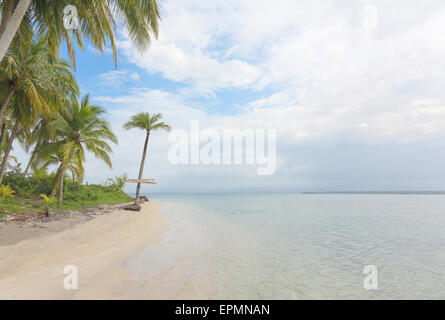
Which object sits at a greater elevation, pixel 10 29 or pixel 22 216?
pixel 10 29

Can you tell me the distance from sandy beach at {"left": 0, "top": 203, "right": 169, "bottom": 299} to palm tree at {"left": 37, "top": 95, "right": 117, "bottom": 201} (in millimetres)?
7880

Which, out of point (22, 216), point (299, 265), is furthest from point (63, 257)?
point (299, 265)

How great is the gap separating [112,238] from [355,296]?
783 cm

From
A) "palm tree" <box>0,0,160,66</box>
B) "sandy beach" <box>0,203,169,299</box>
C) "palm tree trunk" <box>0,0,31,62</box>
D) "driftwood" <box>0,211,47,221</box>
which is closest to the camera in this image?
"sandy beach" <box>0,203,169,299</box>

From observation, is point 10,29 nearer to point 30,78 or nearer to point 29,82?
point 29,82

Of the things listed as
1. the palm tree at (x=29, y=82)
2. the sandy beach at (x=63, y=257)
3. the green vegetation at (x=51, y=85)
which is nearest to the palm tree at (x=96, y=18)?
the green vegetation at (x=51, y=85)

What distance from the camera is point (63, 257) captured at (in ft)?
18.8

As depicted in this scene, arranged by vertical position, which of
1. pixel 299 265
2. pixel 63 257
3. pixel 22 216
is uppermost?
pixel 22 216

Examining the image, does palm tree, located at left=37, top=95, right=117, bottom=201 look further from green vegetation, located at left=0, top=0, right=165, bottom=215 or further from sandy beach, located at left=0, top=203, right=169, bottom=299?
sandy beach, located at left=0, top=203, right=169, bottom=299

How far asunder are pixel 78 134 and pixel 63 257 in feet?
44.9

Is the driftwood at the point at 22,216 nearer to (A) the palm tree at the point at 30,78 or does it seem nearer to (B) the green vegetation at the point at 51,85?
(B) the green vegetation at the point at 51,85

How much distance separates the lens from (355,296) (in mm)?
4434

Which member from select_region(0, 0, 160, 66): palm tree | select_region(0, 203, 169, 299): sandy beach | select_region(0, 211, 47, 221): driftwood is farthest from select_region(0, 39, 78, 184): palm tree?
select_region(0, 203, 169, 299): sandy beach

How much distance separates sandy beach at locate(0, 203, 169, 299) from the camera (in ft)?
13.0
